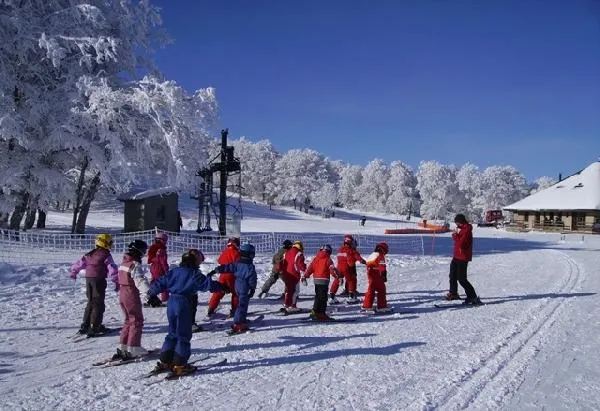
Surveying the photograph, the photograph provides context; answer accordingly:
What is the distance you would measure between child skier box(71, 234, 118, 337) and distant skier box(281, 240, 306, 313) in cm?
348

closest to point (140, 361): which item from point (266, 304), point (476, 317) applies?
point (266, 304)

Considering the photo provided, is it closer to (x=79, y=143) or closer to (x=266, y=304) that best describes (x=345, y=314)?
(x=266, y=304)

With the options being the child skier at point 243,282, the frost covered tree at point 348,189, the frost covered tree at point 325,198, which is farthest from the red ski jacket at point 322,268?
the frost covered tree at point 348,189

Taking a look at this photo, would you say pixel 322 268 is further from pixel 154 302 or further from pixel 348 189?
pixel 348 189

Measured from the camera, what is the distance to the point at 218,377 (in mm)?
5926

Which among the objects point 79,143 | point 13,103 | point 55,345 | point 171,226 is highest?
point 13,103

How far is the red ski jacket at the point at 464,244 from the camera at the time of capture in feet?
35.7

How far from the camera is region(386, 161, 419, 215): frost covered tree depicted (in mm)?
100750

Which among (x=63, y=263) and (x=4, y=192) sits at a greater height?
(x=4, y=192)

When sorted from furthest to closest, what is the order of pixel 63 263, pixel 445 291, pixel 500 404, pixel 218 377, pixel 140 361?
pixel 63 263 → pixel 445 291 → pixel 140 361 → pixel 218 377 → pixel 500 404

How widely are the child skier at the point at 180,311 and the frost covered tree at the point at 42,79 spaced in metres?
13.5

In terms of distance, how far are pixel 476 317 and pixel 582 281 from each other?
7.16 metres

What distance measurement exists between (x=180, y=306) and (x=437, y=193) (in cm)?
9028

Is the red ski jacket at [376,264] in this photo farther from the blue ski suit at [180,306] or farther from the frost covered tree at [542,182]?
the frost covered tree at [542,182]
